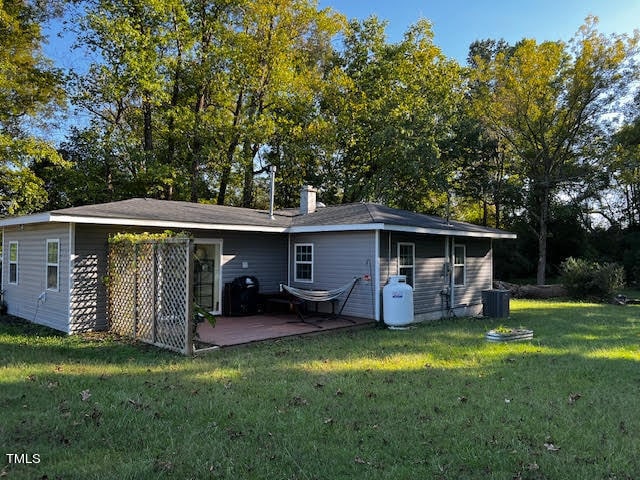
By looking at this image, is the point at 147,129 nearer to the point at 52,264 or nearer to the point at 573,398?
the point at 52,264

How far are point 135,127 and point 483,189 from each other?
17.2m

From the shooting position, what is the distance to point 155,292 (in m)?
7.46

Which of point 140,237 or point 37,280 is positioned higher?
point 140,237

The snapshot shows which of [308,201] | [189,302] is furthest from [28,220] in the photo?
[308,201]

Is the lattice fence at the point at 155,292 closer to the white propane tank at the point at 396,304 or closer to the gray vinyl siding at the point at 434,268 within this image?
the white propane tank at the point at 396,304

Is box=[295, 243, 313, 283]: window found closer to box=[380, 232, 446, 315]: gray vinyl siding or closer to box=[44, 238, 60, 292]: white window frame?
box=[380, 232, 446, 315]: gray vinyl siding

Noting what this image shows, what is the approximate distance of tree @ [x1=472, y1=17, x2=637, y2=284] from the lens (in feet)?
65.0

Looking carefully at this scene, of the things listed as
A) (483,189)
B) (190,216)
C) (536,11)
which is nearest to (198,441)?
(190,216)

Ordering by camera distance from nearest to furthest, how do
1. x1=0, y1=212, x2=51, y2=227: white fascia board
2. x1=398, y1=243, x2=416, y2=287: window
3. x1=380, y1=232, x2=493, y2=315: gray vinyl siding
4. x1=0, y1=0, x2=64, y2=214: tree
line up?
x1=0, y1=212, x2=51, y2=227: white fascia board, x1=380, y1=232, x2=493, y2=315: gray vinyl siding, x1=398, y1=243, x2=416, y2=287: window, x1=0, y1=0, x2=64, y2=214: tree

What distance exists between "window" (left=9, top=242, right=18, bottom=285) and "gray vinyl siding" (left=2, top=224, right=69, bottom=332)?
0.42 feet

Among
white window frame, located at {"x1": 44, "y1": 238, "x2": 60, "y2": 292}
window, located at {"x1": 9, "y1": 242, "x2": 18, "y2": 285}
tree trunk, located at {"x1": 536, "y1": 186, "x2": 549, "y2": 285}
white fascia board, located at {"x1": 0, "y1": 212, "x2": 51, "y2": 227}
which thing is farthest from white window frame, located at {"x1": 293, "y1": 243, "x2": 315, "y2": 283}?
tree trunk, located at {"x1": 536, "y1": 186, "x2": 549, "y2": 285}

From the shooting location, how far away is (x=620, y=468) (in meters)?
3.28

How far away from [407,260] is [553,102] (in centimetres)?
1433

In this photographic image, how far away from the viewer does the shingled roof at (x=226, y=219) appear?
8.59 meters
